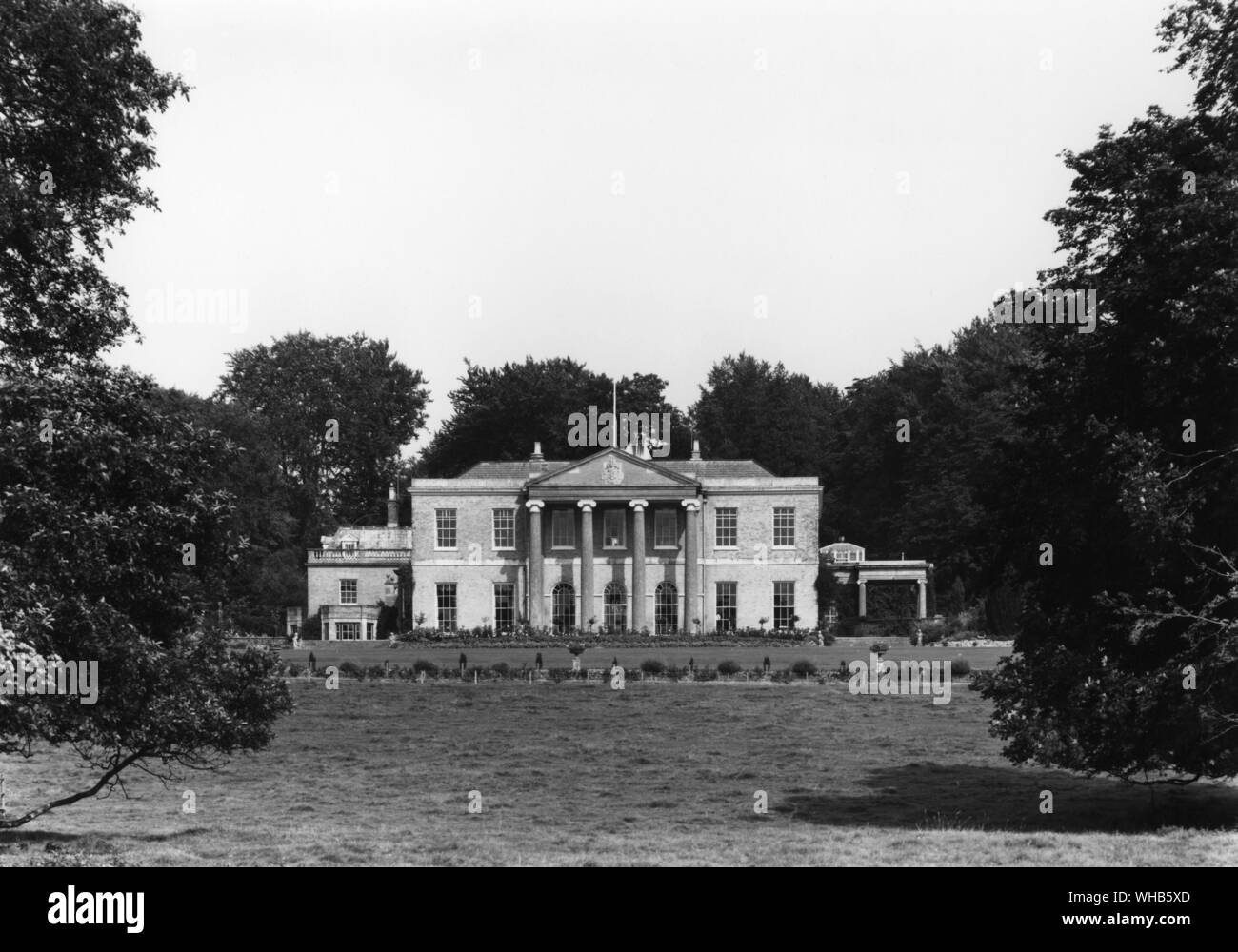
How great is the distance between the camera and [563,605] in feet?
206

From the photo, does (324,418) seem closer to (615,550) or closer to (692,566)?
(615,550)

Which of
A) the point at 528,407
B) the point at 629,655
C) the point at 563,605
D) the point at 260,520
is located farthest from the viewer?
the point at 528,407

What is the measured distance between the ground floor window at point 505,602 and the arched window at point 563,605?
1775mm

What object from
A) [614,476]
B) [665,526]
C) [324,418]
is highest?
[324,418]

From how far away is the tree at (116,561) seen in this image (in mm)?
15055

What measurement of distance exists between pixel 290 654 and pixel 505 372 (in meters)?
37.3

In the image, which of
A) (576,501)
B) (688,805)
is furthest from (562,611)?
(688,805)

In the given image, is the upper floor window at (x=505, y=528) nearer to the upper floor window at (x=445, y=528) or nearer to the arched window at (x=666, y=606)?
the upper floor window at (x=445, y=528)

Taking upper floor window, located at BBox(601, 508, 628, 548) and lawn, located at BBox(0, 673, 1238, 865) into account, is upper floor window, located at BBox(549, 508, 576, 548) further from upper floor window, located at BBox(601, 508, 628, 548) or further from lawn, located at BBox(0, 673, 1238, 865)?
lawn, located at BBox(0, 673, 1238, 865)
